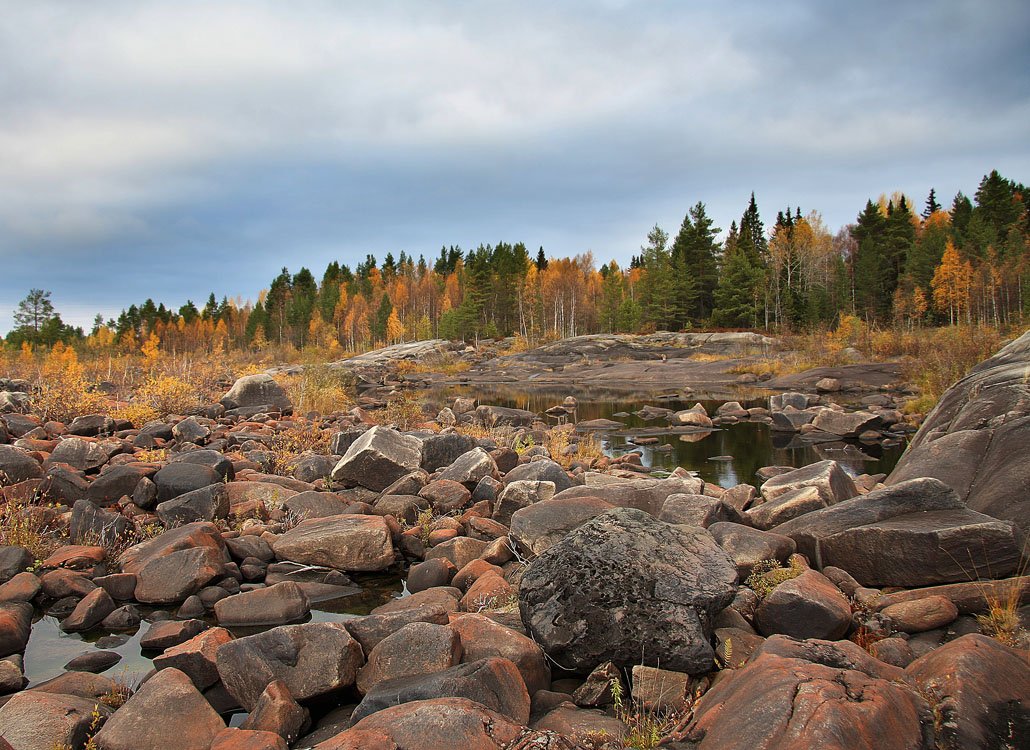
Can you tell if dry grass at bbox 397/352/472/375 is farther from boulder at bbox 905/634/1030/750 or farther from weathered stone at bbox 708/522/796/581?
boulder at bbox 905/634/1030/750

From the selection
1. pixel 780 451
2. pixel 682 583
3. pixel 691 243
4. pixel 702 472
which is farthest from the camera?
pixel 691 243

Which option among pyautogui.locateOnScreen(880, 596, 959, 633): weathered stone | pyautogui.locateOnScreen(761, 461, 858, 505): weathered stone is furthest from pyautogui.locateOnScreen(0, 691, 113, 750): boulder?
pyautogui.locateOnScreen(761, 461, 858, 505): weathered stone

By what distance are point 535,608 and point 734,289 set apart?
63065 millimetres

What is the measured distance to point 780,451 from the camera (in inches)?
734

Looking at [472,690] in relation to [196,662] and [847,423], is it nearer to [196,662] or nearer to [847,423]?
[196,662]

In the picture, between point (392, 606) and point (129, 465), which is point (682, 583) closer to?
point (392, 606)

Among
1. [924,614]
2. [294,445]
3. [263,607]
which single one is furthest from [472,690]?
[294,445]

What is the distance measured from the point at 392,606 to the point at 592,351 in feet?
187

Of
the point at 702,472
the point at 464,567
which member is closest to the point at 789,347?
the point at 702,472

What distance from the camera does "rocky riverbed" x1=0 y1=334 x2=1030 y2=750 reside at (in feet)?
12.5

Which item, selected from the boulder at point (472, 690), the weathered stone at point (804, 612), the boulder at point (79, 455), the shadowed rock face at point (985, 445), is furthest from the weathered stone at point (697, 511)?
the boulder at point (79, 455)

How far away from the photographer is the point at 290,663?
495cm

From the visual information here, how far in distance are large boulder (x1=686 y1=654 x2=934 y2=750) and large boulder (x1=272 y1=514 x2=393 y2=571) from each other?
5.17 m

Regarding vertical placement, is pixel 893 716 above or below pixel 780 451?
above
